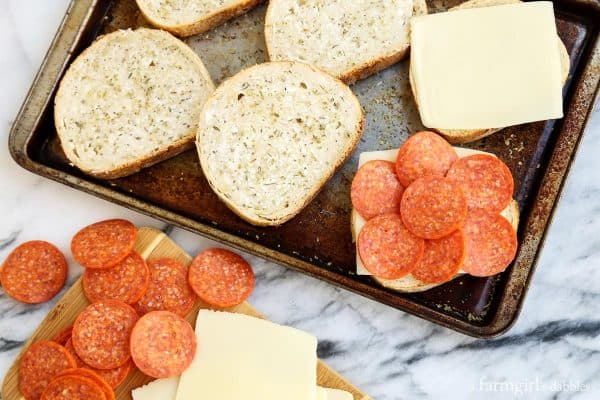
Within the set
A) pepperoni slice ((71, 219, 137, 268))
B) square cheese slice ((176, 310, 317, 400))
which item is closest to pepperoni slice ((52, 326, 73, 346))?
pepperoni slice ((71, 219, 137, 268))

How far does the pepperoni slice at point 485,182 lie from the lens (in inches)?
125

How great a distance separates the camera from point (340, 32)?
11.3 ft

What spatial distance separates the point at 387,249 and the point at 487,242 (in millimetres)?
439

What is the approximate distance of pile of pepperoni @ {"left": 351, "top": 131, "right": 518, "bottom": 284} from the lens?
3119 millimetres

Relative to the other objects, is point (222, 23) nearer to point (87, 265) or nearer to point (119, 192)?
point (119, 192)

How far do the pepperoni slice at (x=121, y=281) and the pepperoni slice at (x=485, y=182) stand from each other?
59.5 inches

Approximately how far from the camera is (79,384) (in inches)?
128

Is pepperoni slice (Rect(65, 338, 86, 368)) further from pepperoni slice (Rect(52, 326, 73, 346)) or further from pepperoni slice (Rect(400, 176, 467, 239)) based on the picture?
pepperoni slice (Rect(400, 176, 467, 239))

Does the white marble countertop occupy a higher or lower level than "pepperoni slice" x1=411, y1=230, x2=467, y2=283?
lower

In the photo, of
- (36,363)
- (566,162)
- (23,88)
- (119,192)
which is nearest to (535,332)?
(566,162)

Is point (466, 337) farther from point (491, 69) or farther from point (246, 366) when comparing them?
point (491, 69)

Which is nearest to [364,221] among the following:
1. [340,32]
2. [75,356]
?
[340,32]

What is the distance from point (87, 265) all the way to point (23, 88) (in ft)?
3.33

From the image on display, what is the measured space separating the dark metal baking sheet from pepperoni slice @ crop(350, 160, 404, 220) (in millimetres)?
267
